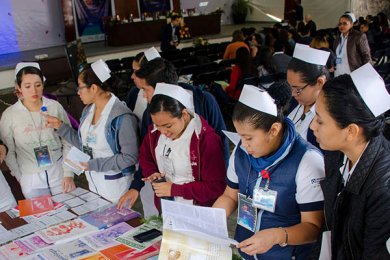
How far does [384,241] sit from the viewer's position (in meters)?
1.23

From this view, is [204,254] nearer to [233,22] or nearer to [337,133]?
[337,133]

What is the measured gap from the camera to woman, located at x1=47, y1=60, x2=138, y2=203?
7.74ft

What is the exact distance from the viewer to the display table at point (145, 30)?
419 inches

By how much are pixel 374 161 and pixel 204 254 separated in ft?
2.16

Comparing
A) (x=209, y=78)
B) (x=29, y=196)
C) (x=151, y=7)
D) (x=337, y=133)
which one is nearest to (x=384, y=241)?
(x=337, y=133)

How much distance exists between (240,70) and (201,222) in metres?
3.76

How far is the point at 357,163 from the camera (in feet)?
4.25

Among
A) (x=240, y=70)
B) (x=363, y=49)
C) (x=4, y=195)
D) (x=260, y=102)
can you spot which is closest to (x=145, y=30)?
(x=240, y=70)

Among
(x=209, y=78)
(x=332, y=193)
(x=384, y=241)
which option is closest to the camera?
(x=384, y=241)

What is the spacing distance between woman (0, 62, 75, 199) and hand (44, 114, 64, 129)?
0.07 meters

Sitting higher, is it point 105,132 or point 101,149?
point 105,132

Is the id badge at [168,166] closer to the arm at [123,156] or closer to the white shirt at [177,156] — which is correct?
the white shirt at [177,156]

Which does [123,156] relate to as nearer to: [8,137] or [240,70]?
[8,137]

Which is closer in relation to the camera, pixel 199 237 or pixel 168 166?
pixel 199 237
